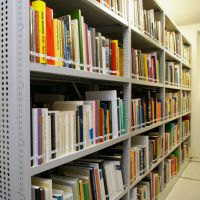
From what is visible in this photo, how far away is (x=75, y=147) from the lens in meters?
1.18

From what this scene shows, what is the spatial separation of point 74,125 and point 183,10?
3328 mm

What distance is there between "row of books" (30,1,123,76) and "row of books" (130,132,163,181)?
774 millimetres

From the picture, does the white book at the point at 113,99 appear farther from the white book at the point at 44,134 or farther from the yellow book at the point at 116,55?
the white book at the point at 44,134

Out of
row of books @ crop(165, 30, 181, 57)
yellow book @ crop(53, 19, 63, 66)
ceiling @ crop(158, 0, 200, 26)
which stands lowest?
yellow book @ crop(53, 19, 63, 66)

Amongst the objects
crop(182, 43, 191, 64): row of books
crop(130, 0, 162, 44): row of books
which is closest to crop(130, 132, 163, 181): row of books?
crop(130, 0, 162, 44): row of books

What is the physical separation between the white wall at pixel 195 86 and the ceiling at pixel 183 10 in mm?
166

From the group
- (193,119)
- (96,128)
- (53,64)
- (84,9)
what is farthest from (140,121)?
(193,119)

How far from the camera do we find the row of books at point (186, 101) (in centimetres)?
389

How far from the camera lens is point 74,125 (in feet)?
3.88

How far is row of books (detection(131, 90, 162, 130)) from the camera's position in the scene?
6.22ft

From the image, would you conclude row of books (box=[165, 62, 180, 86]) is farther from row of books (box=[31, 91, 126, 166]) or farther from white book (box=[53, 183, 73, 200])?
white book (box=[53, 183, 73, 200])

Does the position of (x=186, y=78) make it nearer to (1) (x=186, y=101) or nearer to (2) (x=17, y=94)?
(1) (x=186, y=101)

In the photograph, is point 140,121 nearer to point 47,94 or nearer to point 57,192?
point 47,94

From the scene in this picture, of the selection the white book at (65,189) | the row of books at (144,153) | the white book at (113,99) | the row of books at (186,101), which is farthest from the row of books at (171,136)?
the white book at (65,189)
